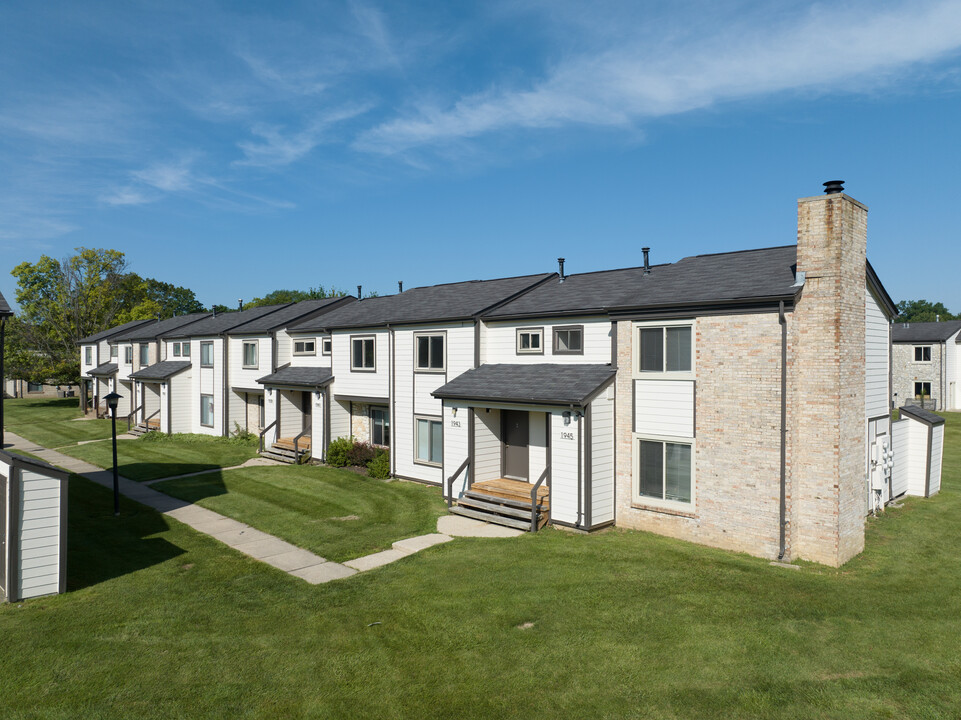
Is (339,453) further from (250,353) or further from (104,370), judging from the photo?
(104,370)

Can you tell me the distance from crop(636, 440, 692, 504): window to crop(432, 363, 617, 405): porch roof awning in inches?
86.3

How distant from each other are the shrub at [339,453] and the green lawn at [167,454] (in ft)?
16.1

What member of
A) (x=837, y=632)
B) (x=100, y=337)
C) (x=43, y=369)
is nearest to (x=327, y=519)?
(x=837, y=632)

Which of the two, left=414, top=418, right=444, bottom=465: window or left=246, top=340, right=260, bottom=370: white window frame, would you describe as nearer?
left=414, top=418, right=444, bottom=465: window

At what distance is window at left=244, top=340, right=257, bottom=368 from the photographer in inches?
1318

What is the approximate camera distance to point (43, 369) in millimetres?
53562

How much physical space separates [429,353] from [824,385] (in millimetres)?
13549

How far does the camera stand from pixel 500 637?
33.4 feet

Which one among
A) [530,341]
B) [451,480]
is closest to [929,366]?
[530,341]

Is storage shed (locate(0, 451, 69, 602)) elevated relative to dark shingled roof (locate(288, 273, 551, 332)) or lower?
lower

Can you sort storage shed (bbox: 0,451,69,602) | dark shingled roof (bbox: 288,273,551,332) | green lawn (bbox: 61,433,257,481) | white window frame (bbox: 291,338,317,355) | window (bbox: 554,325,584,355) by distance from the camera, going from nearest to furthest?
1. storage shed (bbox: 0,451,69,602)
2. window (bbox: 554,325,584,355)
3. dark shingled roof (bbox: 288,273,551,332)
4. green lawn (bbox: 61,433,257,481)
5. white window frame (bbox: 291,338,317,355)

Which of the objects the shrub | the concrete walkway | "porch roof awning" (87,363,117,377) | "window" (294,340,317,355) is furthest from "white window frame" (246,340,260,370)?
"porch roof awning" (87,363,117,377)

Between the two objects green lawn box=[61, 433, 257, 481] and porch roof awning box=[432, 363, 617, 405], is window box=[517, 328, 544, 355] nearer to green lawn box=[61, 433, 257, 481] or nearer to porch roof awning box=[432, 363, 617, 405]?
porch roof awning box=[432, 363, 617, 405]

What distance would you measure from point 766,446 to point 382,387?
1536 cm
